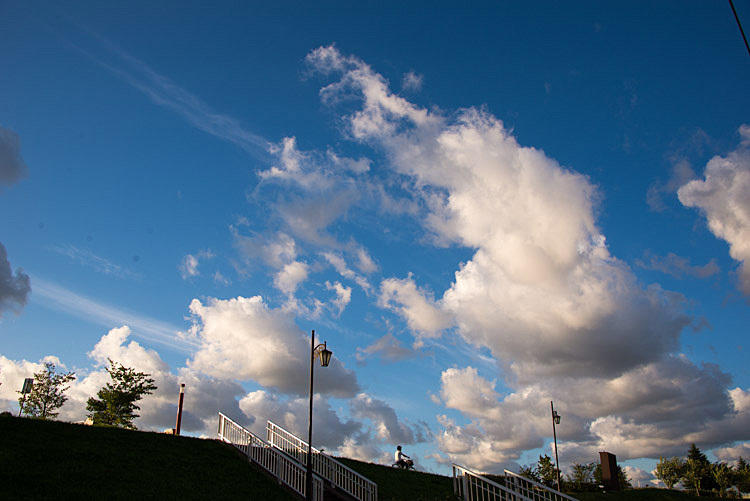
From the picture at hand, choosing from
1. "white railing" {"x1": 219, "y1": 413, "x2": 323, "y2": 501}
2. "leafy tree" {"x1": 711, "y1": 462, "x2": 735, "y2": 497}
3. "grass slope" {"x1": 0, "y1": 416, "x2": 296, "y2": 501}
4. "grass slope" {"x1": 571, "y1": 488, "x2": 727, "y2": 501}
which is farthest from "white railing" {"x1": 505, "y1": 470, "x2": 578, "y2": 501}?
"leafy tree" {"x1": 711, "y1": 462, "x2": 735, "y2": 497}

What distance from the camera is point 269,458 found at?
21.3m

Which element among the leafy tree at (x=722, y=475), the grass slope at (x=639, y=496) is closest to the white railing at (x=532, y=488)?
the grass slope at (x=639, y=496)

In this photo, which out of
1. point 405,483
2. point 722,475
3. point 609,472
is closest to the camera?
point 405,483

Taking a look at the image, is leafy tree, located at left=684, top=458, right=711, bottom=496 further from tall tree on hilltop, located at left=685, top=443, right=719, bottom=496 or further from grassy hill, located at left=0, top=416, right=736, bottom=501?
grassy hill, located at left=0, top=416, right=736, bottom=501

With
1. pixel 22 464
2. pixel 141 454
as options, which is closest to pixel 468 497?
pixel 141 454

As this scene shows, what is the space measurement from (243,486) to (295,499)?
6.69 feet

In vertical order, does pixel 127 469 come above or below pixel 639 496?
above

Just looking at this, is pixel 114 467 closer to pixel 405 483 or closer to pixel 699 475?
pixel 405 483

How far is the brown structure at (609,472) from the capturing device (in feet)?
116

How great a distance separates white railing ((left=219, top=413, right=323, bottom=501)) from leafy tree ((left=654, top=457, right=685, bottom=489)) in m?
70.7

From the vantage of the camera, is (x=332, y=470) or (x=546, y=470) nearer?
(x=332, y=470)

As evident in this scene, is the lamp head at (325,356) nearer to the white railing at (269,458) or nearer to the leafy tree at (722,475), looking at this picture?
the white railing at (269,458)

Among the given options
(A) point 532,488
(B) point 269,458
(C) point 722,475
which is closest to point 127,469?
(B) point 269,458

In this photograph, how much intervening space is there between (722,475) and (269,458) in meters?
69.0
